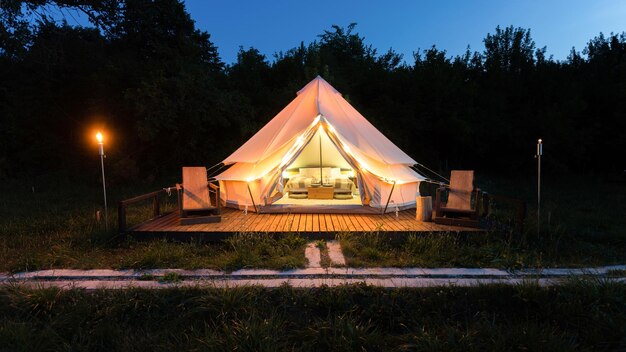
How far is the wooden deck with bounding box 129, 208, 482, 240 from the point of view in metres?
4.89

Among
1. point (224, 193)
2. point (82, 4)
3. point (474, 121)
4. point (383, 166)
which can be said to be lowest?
point (224, 193)

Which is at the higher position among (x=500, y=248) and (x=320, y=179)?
(x=320, y=179)

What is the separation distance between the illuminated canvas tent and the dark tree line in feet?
19.7

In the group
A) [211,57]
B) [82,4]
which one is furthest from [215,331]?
[211,57]

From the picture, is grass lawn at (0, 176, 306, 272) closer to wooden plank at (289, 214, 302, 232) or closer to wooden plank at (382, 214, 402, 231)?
wooden plank at (289, 214, 302, 232)

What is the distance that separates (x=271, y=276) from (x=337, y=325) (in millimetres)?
1178

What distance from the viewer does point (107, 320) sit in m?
2.85

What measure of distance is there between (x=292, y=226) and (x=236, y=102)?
29.0ft

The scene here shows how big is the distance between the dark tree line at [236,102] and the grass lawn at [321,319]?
9341 mm

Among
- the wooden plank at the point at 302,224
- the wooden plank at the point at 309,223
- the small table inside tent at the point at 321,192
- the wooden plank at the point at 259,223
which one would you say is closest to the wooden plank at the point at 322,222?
the wooden plank at the point at 309,223

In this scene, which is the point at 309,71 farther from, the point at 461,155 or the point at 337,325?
the point at 337,325

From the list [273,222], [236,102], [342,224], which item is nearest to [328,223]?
[342,224]

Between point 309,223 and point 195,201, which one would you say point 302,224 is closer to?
A: point 309,223

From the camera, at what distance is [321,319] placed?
9.46ft
